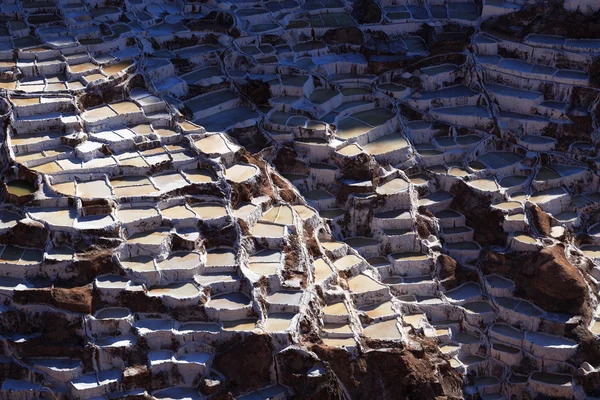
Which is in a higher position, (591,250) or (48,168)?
(48,168)

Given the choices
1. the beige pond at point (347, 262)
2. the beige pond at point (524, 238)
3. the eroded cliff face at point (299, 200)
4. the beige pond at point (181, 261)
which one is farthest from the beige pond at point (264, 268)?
the beige pond at point (524, 238)

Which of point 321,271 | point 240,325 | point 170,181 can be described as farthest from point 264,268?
point 170,181

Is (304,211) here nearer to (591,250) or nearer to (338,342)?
(338,342)

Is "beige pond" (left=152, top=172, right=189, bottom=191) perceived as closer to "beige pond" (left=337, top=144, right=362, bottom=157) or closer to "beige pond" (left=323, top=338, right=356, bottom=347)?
"beige pond" (left=337, top=144, right=362, bottom=157)

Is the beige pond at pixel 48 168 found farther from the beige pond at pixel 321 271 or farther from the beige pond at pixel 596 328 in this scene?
the beige pond at pixel 596 328

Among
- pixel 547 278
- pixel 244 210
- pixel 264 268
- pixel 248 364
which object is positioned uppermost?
pixel 244 210

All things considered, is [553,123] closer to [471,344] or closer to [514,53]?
[514,53]

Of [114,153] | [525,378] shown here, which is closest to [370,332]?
[525,378]
